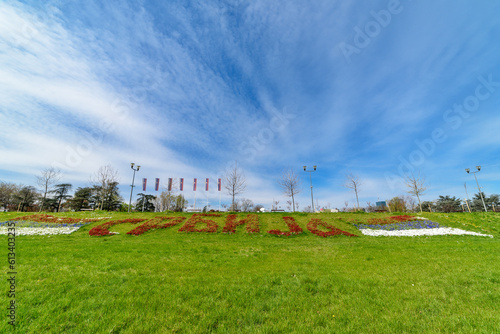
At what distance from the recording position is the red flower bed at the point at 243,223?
1973 centimetres

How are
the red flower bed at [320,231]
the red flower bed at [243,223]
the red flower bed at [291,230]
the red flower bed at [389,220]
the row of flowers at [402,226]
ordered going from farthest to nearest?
the red flower bed at [389,220] < the row of flowers at [402,226] < the red flower bed at [243,223] < the red flower bed at [291,230] < the red flower bed at [320,231]

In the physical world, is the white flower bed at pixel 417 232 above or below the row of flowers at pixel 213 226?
below

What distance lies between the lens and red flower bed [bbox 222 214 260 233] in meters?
19.7

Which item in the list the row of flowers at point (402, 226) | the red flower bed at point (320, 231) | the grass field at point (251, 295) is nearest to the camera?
the grass field at point (251, 295)

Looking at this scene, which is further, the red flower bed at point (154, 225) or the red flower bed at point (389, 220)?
the red flower bed at point (389, 220)

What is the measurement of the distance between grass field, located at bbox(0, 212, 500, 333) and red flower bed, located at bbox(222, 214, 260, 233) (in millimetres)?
10646

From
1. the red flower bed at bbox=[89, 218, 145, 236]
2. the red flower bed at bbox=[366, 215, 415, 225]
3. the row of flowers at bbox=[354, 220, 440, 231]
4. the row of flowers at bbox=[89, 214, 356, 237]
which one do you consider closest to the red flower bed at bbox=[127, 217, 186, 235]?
the row of flowers at bbox=[89, 214, 356, 237]

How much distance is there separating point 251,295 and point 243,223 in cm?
1669

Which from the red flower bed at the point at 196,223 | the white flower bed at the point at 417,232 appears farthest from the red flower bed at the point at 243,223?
the white flower bed at the point at 417,232

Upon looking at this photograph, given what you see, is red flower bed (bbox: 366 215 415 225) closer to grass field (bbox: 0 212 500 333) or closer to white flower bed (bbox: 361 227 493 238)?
white flower bed (bbox: 361 227 493 238)

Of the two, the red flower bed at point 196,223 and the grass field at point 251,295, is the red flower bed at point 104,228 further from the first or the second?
the grass field at point 251,295

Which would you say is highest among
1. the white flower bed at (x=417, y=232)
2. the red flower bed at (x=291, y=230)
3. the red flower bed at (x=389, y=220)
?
the red flower bed at (x=389, y=220)

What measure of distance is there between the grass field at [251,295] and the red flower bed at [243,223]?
419 inches

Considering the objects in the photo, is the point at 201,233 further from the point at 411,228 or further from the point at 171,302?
the point at 411,228
